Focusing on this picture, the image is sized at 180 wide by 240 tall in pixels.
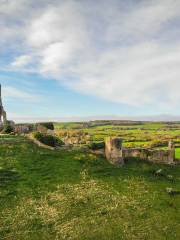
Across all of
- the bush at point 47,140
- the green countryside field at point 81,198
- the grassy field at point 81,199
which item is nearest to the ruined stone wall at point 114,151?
the green countryside field at point 81,198

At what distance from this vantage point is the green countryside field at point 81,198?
30266 millimetres

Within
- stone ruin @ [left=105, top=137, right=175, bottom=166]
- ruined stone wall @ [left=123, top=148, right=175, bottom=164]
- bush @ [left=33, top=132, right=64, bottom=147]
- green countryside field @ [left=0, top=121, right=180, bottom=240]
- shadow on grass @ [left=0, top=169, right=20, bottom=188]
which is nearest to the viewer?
green countryside field @ [left=0, top=121, right=180, bottom=240]

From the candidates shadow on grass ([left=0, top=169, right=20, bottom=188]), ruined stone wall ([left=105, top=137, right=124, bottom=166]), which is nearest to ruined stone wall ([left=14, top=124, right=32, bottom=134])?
ruined stone wall ([left=105, top=137, right=124, bottom=166])

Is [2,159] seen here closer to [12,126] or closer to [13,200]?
[13,200]

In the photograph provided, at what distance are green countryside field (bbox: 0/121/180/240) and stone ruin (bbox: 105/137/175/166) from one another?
1244 millimetres

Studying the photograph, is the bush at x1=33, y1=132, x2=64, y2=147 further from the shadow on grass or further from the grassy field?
the shadow on grass

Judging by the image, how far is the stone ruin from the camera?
46.9m

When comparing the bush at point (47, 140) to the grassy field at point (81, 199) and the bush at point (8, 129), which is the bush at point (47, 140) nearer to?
the grassy field at point (81, 199)

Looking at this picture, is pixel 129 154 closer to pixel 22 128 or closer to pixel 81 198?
pixel 81 198

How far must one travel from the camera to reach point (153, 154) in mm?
50656

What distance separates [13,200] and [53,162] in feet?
31.6

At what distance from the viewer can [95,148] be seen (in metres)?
48.9

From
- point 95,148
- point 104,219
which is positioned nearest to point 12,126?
point 95,148

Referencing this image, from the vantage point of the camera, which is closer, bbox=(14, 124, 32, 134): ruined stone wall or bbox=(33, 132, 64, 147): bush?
bbox=(33, 132, 64, 147): bush
